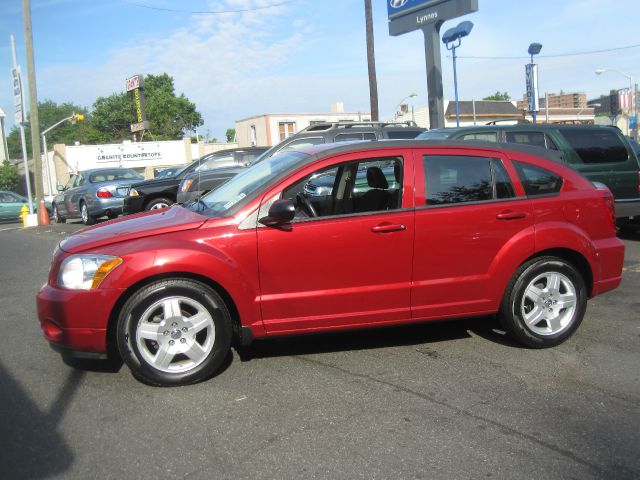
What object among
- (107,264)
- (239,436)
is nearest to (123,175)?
(107,264)

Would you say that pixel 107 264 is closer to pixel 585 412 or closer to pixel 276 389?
pixel 276 389

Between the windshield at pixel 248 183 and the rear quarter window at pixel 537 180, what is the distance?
177 cm

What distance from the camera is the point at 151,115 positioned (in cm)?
7831

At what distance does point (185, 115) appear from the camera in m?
82.2

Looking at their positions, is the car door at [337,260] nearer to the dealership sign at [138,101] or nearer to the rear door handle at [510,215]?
the rear door handle at [510,215]

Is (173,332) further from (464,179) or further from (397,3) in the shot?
(397,3)

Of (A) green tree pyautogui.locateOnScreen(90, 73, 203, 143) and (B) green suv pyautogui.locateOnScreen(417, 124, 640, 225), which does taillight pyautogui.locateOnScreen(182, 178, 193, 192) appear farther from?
(A) green tree pyautogui.locateOnScreen(90, 73, 203, 143)

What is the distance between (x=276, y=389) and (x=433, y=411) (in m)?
1.06

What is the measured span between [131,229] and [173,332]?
2.68ft

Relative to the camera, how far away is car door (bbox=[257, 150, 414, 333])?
4160mm

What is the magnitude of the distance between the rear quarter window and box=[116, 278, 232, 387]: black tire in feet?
8.44

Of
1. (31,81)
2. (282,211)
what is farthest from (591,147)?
(31,81)

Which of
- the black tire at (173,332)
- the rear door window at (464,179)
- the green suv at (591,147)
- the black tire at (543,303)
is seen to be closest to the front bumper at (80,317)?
the black tire at (173,332)

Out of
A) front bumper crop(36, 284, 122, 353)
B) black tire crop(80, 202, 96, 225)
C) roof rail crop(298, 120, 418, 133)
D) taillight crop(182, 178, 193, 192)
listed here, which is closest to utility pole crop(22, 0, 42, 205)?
black tire crop(80, 202, 96, 225)
